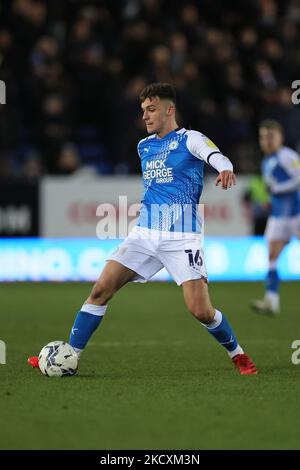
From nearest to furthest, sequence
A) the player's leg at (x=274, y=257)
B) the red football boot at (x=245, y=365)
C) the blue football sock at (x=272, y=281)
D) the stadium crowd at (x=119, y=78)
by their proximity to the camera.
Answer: the red football boot at (x=245, y=365)
the player's leg at (x=274, y=257)
the blue football sock at (x=272, y=281)
the stadium crowd at (x=119, y=78)

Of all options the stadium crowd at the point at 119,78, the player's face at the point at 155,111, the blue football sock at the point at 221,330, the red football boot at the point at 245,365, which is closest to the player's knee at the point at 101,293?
the blue football sock at the point at 221,330

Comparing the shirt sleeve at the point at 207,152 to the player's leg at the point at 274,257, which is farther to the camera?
the player's leg at the point at 274,257

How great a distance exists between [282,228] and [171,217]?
19.1ft

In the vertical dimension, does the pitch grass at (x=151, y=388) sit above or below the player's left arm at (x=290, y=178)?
below

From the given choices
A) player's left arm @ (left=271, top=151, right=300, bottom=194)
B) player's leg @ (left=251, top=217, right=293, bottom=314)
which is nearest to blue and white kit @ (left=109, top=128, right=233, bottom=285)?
player's leg @ (left=251, top=217, right=293, bottom=314)

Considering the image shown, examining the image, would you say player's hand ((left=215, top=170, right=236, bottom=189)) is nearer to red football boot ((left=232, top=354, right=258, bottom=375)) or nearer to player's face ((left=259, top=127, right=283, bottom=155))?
red football boot ((left=232, top=354, right=258, bottom=375))

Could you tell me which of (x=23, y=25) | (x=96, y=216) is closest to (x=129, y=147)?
(x=96, y=216)

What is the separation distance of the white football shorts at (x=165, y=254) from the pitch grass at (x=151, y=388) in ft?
2.58

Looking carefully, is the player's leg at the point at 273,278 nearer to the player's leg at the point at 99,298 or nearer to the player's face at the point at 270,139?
the player's face at the point at 270,139

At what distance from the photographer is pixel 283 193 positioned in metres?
13.6

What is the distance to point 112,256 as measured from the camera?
7.91 metres

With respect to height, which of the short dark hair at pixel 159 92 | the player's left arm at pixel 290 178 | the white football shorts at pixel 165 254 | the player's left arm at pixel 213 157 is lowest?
the white football shorts at pixel 165 254

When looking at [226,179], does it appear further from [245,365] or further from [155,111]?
[245,365]

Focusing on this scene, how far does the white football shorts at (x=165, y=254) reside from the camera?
25.6ft
